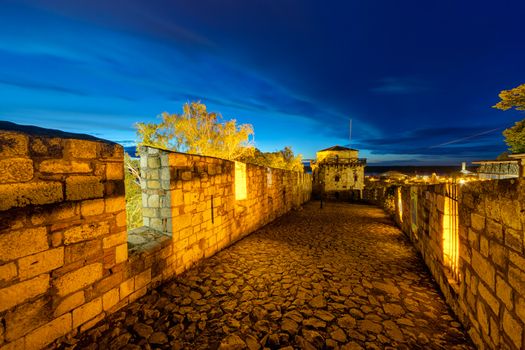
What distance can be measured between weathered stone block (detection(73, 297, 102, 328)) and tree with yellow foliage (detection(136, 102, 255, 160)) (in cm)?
1123

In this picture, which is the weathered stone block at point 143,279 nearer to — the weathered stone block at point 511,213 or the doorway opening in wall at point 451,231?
the weathered stone block at point 511,213

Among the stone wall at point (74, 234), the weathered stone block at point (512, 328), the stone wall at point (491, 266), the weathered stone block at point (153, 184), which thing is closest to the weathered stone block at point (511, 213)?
the stone wall at point (491, 266)

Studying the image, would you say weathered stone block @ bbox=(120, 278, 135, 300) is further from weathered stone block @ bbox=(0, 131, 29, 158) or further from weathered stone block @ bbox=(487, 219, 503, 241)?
weathered stone block @ bbox=(487, 219, 503, 241)

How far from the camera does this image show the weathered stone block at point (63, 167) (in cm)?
229

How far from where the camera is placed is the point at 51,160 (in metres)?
2.34

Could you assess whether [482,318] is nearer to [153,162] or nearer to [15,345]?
[15,345]

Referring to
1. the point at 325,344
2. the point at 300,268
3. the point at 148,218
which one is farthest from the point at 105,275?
the point at 300,268

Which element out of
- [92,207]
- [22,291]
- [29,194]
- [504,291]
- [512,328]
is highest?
[29,194]

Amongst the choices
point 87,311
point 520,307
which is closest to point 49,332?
point 87,311

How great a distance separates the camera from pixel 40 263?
88.7 inches

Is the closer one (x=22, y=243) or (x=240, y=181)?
(x=22, y=243)

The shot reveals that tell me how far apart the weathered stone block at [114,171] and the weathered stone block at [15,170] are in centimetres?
75

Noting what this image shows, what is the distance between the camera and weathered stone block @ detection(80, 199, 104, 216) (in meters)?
2.62

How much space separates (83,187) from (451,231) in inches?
197
